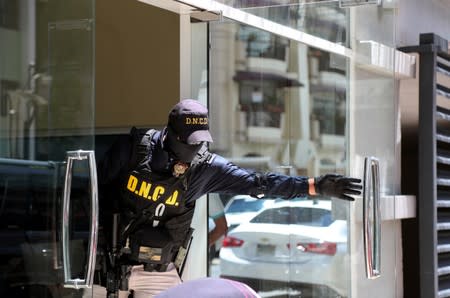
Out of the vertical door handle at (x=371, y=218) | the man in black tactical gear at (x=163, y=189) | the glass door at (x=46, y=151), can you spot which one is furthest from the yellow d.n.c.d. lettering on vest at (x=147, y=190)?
the vertical door handle at (x=371, y=218)

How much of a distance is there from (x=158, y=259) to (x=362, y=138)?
1.96m

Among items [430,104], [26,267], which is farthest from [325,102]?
[26,267]

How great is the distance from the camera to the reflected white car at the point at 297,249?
6.22 metres

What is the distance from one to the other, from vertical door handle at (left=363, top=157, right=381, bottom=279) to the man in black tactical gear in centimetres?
54

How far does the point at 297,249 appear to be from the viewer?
6.82 metres

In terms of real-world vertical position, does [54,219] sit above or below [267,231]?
above

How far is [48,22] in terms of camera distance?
3.55 meters

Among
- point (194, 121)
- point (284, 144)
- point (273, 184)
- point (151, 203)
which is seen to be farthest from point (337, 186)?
point (284, 144)

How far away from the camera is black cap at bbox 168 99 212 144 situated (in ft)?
13.9

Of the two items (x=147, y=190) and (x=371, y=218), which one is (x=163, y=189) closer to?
(x=147, y=190)

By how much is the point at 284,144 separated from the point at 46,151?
360 centimetres

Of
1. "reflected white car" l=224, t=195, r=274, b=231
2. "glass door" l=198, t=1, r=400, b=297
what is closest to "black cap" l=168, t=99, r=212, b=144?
"glass door" l=198, t=1, r=400, b=297

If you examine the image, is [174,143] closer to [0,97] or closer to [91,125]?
[91,125]

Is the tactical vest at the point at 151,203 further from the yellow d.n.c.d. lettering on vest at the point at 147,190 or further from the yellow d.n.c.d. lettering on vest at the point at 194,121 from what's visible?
the yellow d.n.c.d. lettering on vest at the point at 194,121
